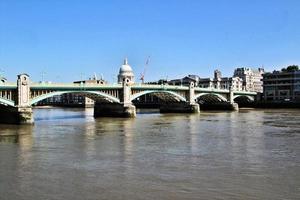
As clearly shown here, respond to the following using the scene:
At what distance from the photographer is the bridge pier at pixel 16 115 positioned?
4312 cm

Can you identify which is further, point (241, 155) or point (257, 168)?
point (241, 155)

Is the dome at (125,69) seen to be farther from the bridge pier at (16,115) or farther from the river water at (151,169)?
the river water at (151,169)

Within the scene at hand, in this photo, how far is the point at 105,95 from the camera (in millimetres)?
55812

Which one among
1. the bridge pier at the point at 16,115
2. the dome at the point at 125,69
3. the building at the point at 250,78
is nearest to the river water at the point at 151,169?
the bridge pier at the point at 16,115

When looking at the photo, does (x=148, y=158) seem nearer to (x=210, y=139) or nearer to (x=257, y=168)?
(x=257, y=168)

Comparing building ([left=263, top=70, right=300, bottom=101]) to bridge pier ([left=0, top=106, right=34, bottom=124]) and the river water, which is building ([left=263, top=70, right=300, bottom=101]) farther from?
the river water

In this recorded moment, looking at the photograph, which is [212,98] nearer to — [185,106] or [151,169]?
[185,106]

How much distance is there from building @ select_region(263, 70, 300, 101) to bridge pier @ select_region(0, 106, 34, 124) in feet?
257

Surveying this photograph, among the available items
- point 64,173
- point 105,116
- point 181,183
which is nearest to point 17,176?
point 64,173

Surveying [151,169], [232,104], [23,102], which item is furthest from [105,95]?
[151,169]

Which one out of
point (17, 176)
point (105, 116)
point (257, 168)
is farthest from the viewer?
point (105, 116)

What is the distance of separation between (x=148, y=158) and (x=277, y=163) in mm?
5781

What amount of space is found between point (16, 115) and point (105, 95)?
14.7 m

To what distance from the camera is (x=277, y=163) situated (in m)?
18.8
